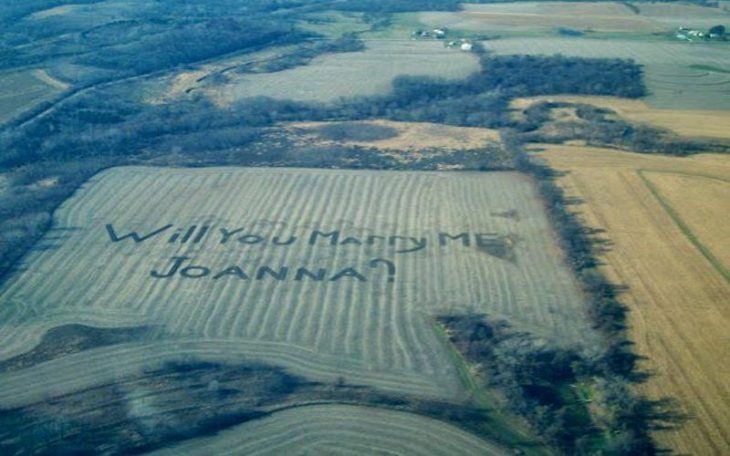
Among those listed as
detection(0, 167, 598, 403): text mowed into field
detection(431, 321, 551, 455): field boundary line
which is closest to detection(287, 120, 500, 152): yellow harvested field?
detection(0, 167, 598, 403): text mowed into field

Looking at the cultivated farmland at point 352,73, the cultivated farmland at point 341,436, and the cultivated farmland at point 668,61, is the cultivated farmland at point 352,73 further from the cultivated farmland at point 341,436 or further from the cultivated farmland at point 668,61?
the cultivated farmland at point 341,436

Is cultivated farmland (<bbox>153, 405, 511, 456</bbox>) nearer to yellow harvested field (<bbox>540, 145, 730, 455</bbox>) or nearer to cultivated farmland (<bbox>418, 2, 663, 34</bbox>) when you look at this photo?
yellow harvested field (<bbox>540, 145, 730, 455</bbox>)

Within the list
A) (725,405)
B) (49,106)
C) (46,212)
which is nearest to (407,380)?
(725,405)

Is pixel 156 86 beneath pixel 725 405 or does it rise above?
above

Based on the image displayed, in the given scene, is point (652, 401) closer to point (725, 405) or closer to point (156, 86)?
point (725, 405)

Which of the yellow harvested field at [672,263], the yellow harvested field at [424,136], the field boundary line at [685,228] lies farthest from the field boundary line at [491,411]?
the yellow harvested field at [424,136]
